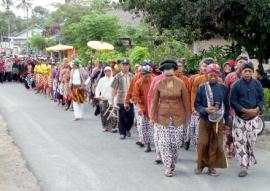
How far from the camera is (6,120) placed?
16.3 metres

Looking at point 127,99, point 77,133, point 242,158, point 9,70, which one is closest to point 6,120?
point 77,133

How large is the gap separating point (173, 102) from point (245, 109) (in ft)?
3.63

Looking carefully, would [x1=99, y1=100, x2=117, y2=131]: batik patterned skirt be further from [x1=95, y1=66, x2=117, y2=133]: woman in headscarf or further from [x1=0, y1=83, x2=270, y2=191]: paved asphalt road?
[x1=0, y1=83, x2=270, y2=191]: paved asphalt road

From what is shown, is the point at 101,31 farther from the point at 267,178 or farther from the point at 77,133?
the point at 267,178

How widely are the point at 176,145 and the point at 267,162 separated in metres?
1.88

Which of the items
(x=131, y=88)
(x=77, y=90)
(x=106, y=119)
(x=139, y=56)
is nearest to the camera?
(x=131, y=88)

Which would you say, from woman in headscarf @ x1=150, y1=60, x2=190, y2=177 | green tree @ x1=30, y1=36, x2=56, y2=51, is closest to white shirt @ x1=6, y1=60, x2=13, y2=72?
green tree @ x1=30, y1=36, x2=56, y2=51

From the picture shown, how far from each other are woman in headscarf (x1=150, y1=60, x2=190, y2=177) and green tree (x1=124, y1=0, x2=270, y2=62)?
6.09 meters

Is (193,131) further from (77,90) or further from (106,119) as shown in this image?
(77,90)

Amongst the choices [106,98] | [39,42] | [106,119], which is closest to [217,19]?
[106,98]

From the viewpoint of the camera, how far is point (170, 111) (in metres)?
8.78

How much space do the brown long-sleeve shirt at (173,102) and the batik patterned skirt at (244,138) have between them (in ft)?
2.65

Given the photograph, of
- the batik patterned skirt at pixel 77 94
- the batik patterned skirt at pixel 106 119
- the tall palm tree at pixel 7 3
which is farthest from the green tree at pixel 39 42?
the tall palm tree at pixel 7 3

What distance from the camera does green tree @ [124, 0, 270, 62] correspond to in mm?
14477
